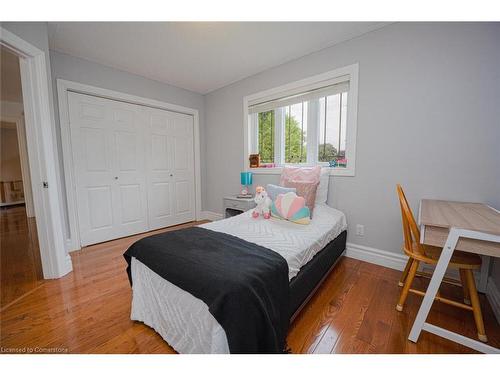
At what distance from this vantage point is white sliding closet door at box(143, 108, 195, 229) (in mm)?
3146

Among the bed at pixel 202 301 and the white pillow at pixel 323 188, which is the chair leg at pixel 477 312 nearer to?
the bed at pixel 202 301

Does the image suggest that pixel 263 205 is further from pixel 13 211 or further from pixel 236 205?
pixel 13 211

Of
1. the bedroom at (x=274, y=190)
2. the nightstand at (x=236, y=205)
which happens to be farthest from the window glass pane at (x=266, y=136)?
the nightstand at (x=236, y=205)

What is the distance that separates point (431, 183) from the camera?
1732 millimetres

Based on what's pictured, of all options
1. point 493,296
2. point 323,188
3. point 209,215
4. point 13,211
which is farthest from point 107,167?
point 13,211

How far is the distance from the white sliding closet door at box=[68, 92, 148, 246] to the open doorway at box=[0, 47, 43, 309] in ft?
2.07

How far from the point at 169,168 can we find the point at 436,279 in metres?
3.42

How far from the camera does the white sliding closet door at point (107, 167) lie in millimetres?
2504

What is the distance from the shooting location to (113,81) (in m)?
2.66

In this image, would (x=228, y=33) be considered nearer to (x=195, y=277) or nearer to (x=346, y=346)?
(x=195, y=277)

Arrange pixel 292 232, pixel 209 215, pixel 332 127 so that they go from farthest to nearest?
1. pixel 209 215
2. pixel 332 127
3. pixel 292 232

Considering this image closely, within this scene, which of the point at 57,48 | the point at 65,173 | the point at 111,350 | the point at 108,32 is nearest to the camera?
the point at 111,350

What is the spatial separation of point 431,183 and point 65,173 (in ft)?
12.8

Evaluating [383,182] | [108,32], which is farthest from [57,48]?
[383,182]
